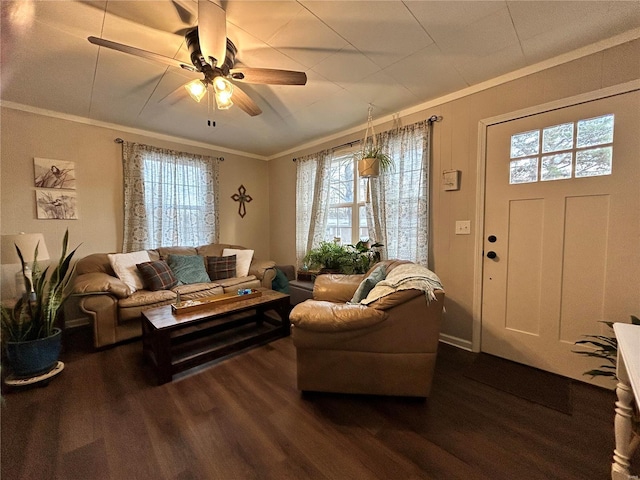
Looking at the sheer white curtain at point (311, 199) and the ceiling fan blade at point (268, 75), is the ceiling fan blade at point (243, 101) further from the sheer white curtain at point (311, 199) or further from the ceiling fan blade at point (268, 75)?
the sheer white curtain at point (311, 199)

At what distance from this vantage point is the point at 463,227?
97.2 inches

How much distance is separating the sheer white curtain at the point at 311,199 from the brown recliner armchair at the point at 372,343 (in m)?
2.14

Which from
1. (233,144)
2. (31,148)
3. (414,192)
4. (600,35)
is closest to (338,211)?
(414,192)

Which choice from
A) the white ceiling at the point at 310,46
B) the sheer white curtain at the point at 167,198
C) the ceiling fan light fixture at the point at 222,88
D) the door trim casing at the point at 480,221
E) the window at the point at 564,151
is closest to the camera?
the white ceiling at the point at 310,46

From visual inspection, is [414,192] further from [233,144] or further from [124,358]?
[124,358]

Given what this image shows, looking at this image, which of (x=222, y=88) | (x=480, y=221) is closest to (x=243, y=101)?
(x=222, y=88)

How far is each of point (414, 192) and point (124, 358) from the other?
321 cm

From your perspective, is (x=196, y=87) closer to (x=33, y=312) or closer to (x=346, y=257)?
(x=33, y=312)

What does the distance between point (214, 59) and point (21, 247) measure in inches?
86.8

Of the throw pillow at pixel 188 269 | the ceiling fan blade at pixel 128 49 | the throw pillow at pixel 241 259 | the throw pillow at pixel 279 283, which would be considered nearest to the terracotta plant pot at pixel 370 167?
Answer: the ceiling fan blade at pixel 128 49

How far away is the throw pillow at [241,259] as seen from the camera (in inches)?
143

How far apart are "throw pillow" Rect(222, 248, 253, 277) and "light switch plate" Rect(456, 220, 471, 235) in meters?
2.71

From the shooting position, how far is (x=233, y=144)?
397 cm

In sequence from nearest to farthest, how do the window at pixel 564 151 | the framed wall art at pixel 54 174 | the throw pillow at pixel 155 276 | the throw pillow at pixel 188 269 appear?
the window at pixel 564 151 < the framed wall art at pixel 54 174 < the throw pillow at pixel 155 276 < the throw pillow at pixel 188 269
